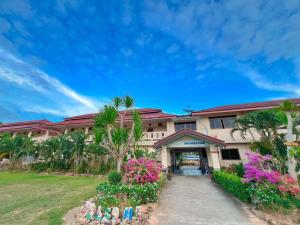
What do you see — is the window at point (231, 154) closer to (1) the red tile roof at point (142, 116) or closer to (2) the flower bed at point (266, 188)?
(1) the red tile roof at point (142, 116)

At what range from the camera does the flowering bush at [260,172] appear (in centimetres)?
701

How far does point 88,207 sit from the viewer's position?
6160 mm

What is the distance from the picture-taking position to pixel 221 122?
18891 millimetres

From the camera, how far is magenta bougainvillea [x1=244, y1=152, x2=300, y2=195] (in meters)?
6.62

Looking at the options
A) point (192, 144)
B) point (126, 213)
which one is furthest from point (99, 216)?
point (192, 144)

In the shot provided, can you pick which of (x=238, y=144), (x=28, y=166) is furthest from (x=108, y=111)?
(x=28, y=166)

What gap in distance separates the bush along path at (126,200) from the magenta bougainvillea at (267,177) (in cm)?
468

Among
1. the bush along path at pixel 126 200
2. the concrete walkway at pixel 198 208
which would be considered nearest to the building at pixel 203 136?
the concrete walkway at pixel 198 208

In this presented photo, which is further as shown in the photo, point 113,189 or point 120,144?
point 120,144

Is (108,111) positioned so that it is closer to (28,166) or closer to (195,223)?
(195,223)

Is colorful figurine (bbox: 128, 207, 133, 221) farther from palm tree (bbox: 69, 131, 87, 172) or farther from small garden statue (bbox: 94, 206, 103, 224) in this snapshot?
palm tree (bbox: 69, 131, 87, 172)

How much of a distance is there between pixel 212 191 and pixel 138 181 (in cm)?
515

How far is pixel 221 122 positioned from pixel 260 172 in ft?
40.0

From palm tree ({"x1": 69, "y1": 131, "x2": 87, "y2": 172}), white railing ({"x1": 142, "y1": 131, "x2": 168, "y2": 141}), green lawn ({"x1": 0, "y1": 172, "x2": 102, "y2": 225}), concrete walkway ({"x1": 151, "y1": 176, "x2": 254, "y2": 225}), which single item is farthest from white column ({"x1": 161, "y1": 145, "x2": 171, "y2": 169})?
palm tree ({"x1": 69, "y1": 131, "x2": 87, "y2": 172})
